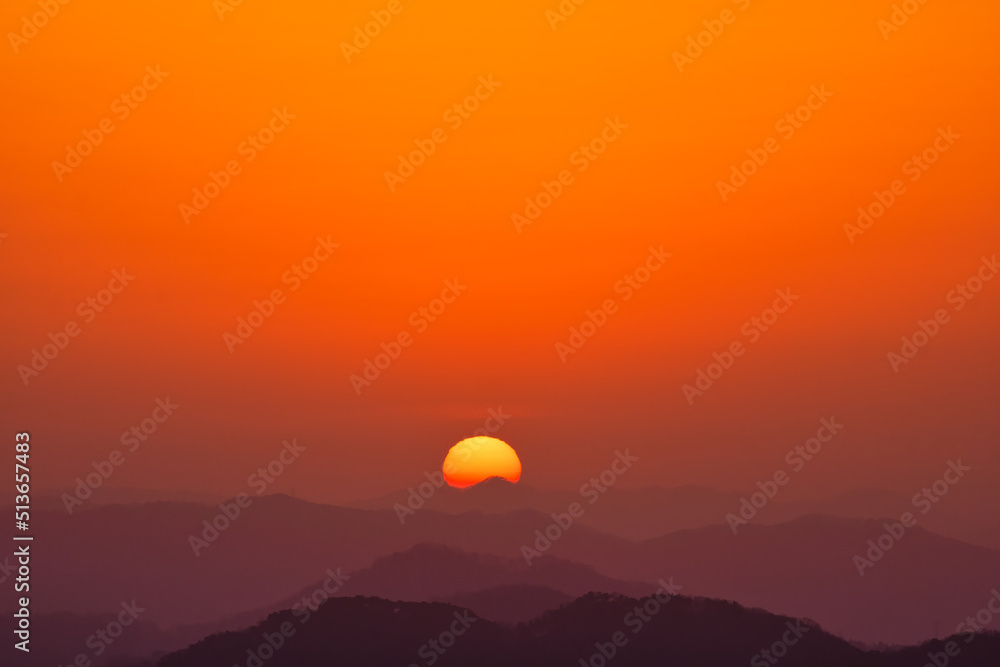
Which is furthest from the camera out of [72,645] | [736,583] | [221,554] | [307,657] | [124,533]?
[307,657]

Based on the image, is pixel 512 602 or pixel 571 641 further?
pixel 512 602

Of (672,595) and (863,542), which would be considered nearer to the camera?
(863,542)

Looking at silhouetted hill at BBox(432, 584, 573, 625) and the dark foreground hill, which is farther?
silhouetted hill at BBox(432, 584, 573, 625)

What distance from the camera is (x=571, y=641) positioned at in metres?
46.4

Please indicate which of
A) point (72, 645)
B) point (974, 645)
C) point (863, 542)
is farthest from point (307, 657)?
point (974, 645)

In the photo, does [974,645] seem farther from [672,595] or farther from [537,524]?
[537,524]

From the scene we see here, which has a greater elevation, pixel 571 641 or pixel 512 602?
pixel 512 602

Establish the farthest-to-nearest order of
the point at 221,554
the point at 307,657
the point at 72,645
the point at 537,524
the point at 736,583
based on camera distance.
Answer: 1. the point at 307,657
2. the point at 736,583
3. the point at 537,524
4. the point at 221,554
5. the point at 72,645

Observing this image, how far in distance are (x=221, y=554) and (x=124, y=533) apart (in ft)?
12.9

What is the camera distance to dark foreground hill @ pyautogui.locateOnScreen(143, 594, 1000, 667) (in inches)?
1576

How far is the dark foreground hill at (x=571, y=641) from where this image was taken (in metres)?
40.0

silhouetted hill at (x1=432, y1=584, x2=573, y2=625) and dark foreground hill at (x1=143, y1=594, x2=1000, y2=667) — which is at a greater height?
silhouetted hill at (x1=432, y1=584, x2=573, y2=625)

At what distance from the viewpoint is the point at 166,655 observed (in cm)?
3762

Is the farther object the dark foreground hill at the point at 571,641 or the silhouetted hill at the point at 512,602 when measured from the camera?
the silhouetted hill at the point at 512,602
